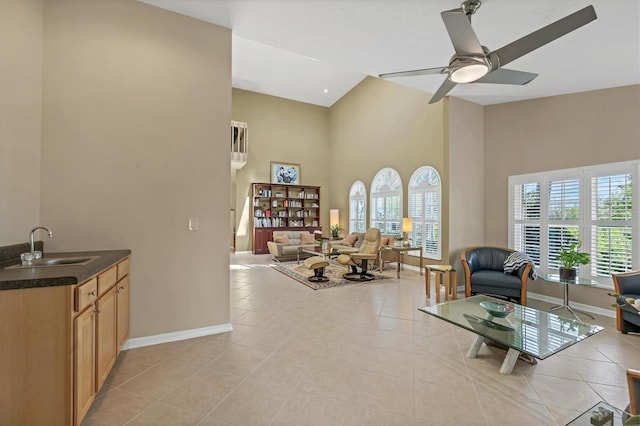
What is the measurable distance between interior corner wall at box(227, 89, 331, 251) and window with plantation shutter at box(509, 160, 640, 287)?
21.7 ft

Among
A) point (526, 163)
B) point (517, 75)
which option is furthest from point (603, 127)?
point (517, 75)

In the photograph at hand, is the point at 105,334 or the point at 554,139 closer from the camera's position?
the point at 105,334

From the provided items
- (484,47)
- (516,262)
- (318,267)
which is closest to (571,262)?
(516,262)

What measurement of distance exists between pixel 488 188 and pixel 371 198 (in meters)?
3.71

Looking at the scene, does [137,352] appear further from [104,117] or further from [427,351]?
[427,351]

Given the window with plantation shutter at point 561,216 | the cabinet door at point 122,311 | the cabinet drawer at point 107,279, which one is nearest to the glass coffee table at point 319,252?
the window with plantation shutter at point 561,216

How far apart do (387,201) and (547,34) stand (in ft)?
19.5

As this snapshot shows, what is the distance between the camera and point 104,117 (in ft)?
8.33

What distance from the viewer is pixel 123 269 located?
238cm

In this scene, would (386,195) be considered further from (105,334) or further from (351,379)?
(105,334)

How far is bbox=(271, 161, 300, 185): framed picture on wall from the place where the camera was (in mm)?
9828

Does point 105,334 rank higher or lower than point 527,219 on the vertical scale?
lower

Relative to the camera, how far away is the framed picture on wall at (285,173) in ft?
32.2

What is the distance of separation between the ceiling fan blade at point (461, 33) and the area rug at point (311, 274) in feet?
12.9
